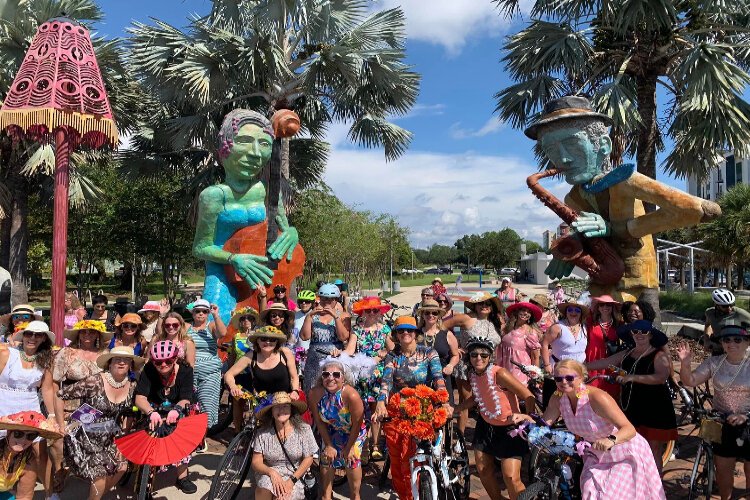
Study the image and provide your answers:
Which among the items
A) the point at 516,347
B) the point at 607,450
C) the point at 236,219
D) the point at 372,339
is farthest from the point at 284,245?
the point at 607,450

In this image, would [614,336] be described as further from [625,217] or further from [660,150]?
[660,150]

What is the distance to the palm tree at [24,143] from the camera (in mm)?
9898

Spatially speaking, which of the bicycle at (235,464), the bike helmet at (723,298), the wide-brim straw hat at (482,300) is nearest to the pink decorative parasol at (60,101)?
the bicycle at (235,464)

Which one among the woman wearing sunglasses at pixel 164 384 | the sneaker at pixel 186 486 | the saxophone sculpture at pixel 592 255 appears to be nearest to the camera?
the woman wearing sunglasses at pixel 164 384

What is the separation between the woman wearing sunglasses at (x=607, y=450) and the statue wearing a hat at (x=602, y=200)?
8.94ft

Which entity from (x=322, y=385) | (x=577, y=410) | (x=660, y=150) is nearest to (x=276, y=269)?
(x=322, y=385)

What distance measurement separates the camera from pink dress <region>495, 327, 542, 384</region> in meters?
4.88

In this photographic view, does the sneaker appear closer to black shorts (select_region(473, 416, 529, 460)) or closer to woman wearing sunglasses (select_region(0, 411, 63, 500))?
woman wearing sunglasses (select_region(0, 411, 63, 500))

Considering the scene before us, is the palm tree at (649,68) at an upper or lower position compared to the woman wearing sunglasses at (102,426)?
upper

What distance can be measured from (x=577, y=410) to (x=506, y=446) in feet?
2.30

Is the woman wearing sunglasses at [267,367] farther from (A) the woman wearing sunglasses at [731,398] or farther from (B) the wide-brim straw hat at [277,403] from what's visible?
(A) the woman wearing sunglasses at [731,398]

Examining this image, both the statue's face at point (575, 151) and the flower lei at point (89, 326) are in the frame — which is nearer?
the flower lei at point (89, 326)

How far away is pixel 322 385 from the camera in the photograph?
411 cm

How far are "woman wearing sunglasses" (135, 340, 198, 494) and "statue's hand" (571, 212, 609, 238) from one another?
396 cm
